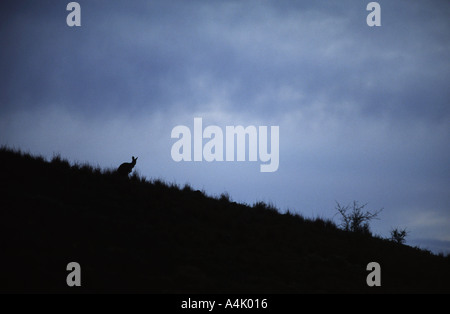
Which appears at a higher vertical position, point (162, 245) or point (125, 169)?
point (125, 169)

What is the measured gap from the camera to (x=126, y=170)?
1931 cm

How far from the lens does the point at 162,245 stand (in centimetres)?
1194

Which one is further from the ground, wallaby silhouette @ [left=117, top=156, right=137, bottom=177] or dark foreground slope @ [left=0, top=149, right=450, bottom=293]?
wallaby silhouette @ [left=117, top=156, right=137, bottom=177]

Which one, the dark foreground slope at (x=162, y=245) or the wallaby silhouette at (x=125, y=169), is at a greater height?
Answer: the wallaby silhouette at (x=125, y=169)

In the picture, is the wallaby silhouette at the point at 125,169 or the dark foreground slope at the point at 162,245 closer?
the dark foreground slope at the point at 162,245

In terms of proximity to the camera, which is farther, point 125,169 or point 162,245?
point 125,169

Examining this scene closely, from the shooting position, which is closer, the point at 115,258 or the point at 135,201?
the point at 115,258

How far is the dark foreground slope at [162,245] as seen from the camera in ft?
31.9

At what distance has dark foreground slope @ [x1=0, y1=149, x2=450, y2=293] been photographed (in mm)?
9727

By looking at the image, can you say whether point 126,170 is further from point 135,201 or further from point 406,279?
point 406,279

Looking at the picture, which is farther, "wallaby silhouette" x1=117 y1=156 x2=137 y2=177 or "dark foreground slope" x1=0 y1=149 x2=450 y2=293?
"wallaby silhouette" x1=117 y1=156 x2=137 y2=177
